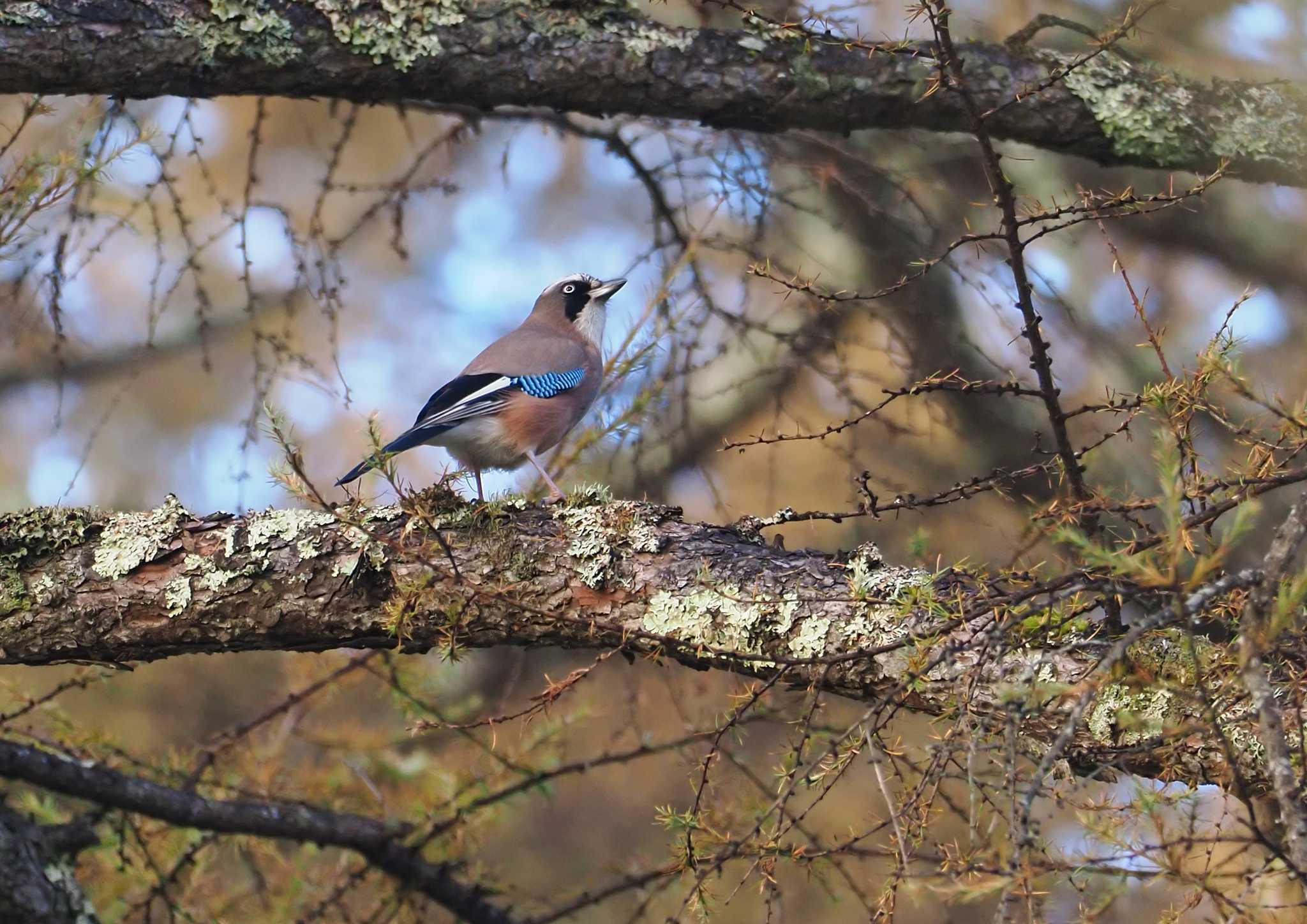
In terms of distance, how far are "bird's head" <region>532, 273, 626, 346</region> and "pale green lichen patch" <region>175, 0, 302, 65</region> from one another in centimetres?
262

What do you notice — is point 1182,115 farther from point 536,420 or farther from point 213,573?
point 213,573

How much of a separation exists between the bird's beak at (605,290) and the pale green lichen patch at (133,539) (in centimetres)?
342

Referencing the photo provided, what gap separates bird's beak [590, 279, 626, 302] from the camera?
665 cm

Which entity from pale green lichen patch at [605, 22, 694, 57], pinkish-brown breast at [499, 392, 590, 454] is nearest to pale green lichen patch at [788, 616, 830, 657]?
pale green lichen patch at [605, 22, 694, 57]

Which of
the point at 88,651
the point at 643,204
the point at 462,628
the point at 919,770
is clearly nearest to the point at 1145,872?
the point at 919,770

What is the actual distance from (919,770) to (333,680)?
2.48 m

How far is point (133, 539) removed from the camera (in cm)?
346

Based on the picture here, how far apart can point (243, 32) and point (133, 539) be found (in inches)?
65.4

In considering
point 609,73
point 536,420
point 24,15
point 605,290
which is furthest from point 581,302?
point 24,15

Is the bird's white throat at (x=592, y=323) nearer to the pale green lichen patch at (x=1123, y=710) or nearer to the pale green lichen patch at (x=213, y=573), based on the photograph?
the pale green lichen patch at (x=213, y=573)

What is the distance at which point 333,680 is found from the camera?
4664 millimetres

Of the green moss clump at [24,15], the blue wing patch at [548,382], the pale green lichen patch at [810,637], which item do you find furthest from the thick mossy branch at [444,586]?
the blue wing patch at [548,382]

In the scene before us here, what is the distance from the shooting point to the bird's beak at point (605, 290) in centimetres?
665

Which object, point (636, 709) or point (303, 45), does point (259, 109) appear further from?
point (636, 709)
